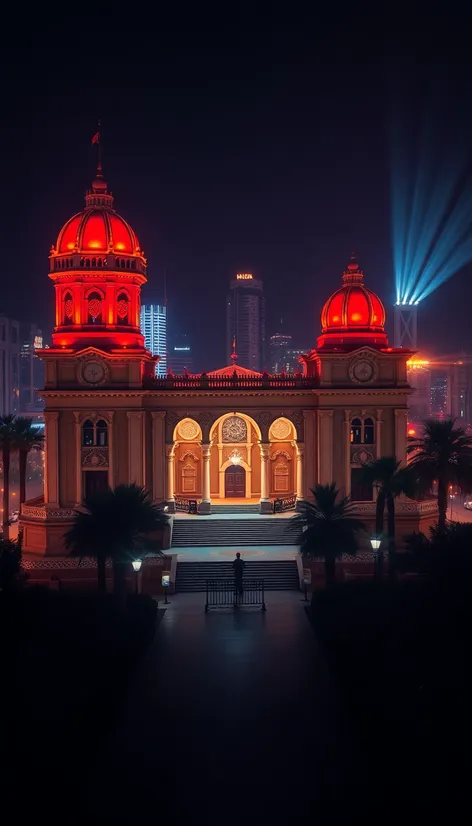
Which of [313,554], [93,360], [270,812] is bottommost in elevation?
[270,812]

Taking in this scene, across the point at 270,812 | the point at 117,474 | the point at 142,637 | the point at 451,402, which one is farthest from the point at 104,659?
the point at 451,402

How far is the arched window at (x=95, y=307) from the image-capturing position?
48031 mm

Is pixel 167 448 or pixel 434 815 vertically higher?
pixel 167 448

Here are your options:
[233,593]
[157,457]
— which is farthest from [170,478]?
[233,593]

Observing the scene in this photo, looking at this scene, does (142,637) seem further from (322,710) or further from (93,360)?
(93,360)

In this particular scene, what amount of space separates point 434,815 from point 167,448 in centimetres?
3276

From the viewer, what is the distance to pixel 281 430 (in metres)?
50.7

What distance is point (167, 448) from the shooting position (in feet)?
156

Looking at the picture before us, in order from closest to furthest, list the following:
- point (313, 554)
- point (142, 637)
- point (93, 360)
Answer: point (142, 637)
point (313, 554)
point (93, 360)

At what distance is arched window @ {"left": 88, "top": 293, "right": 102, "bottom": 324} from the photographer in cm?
4803

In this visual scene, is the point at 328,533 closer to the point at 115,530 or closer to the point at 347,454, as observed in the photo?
the point at 115,530

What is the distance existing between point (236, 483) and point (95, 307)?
1219 cm

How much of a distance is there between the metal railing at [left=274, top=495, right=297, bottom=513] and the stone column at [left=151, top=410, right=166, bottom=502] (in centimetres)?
578

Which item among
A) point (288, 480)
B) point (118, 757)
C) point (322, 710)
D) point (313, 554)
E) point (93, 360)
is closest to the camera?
point (118, 757)
